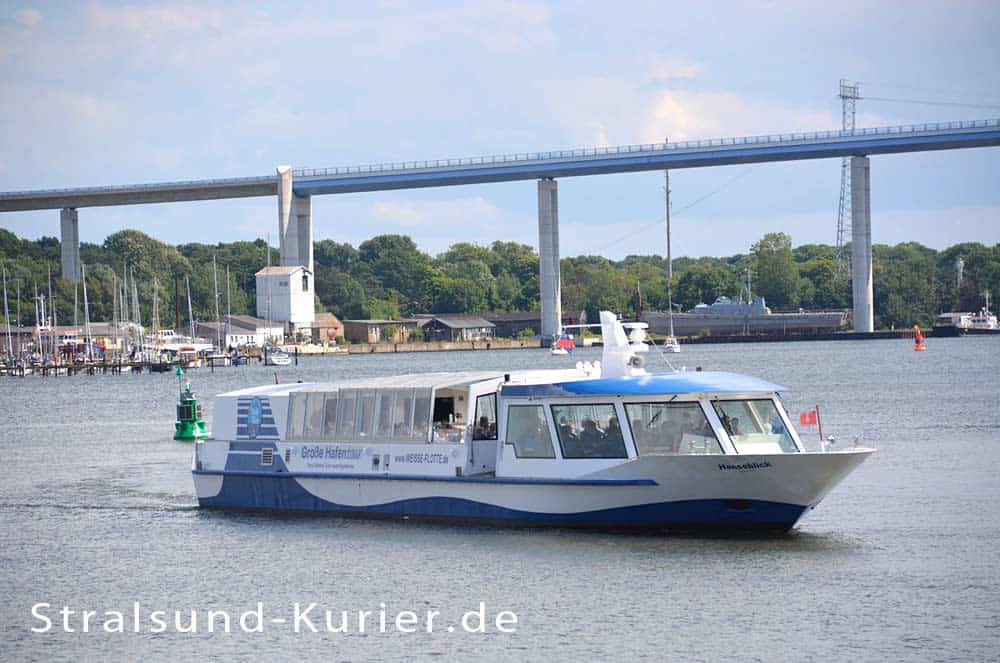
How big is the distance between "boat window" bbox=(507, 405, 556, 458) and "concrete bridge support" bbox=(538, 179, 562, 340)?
380ft

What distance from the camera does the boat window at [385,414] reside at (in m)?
25.2

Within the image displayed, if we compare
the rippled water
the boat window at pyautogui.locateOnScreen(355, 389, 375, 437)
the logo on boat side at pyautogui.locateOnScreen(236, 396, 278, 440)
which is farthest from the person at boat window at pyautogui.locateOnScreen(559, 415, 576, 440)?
the logo on boat side at pyautogui.locateOnScreen(236, 396, 278, 440)

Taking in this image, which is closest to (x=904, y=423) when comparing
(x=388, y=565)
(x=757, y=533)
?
(x=757, y=533)

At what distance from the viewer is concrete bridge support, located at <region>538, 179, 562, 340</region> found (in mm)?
141375

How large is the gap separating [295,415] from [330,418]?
0.78 meters

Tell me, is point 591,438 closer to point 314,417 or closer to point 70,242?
point 314,417

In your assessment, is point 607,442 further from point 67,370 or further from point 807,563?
point 67,370

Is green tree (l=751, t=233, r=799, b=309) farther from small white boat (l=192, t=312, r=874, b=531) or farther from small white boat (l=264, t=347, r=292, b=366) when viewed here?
small white boat (l=192, t=312, r=874, b=531)

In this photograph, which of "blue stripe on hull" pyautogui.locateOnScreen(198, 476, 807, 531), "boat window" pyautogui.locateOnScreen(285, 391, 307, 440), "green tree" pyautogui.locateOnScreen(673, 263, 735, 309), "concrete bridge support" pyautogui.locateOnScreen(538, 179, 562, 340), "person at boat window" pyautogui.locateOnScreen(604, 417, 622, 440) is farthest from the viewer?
"green tree" pyautogui.locateOnScreen(673, 263, 735, 309)

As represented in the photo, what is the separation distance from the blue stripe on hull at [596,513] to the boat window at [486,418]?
116 cm

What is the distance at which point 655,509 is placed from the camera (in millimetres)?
22734

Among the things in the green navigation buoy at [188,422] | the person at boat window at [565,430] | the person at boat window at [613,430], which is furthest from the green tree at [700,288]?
the person at boat window at [613,430]

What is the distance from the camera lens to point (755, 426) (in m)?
22.5

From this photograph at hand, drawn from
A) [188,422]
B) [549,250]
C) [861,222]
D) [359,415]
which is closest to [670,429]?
[359,415]
